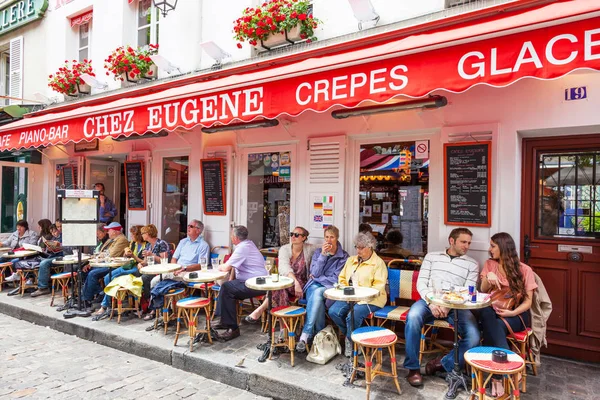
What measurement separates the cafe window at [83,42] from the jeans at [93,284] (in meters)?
6.07

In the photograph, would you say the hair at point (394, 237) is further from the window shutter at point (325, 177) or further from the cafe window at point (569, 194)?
the cafe window at point (569, 194)

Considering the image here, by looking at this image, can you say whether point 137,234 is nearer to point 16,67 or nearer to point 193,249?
point 193,249

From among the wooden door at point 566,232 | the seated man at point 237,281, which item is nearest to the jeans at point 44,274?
the seated man at point 237,281

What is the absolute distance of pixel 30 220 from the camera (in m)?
10.8

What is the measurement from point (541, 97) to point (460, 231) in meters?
1.70

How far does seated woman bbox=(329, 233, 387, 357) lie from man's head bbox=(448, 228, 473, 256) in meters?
0.80

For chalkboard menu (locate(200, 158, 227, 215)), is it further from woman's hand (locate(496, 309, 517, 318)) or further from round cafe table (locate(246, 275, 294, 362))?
woman's hand (locate(496, 309, 517, 318))

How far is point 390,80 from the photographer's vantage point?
3.81 metres

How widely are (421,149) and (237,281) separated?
9.78ft

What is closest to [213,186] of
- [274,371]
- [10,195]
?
[274,371]

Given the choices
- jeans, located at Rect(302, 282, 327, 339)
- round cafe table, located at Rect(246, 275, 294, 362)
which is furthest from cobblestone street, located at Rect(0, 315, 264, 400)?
jeans, located at Rect(302, 282, 327, 339)

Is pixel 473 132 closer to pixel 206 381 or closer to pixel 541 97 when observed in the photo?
pixel 541 97

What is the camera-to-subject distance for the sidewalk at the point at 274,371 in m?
3.71

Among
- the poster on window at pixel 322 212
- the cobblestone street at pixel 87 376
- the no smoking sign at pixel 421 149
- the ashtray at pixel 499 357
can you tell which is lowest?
the cobblestone street at pixel 87 376
